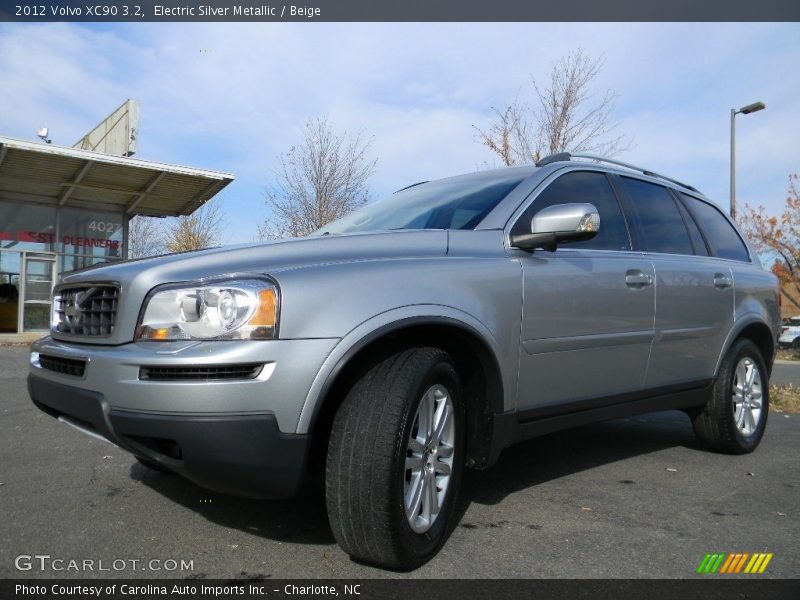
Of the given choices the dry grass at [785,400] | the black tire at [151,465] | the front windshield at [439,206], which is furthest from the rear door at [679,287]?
the dry grass at [785,400]

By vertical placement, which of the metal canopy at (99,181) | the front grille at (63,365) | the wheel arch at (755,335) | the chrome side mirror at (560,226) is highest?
the metal canopy at (99,181)

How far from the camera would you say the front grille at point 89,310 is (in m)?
2.53

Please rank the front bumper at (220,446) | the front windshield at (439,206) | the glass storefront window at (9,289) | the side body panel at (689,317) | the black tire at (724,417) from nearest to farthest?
the front bumper at (220,446) < the front windshield at (439,206) < the side body panel at (689,317) < the black tire at (724,417) < the glass storefront window at (9,289)

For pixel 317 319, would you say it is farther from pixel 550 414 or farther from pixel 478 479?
pixel 478 479

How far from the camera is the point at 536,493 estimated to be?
3.56 meters

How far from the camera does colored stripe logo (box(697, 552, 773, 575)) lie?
260 centimetres

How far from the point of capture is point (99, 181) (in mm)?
14445

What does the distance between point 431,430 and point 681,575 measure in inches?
43.1

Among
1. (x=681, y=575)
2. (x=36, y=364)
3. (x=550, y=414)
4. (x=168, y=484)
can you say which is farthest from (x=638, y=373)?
(x=36, y=364)

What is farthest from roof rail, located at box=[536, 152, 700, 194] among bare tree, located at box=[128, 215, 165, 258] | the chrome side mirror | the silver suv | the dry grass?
bare tree, located at box=[128, 215, 165, 258]

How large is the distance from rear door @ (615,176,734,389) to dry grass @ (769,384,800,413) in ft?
11.6

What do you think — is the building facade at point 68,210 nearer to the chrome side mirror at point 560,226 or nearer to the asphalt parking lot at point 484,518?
the asphalt parking lot at point 484,518

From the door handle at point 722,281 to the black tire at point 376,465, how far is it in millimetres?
2695

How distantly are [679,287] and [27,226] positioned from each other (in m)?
15.2
